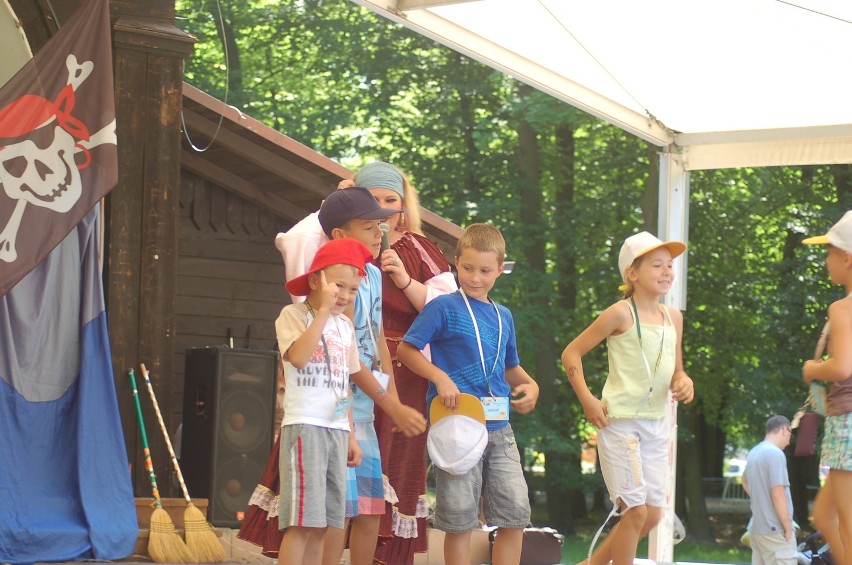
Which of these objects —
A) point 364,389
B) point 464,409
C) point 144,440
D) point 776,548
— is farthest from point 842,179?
point 364,389

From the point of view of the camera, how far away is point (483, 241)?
463 cm

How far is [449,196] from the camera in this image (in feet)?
68.0

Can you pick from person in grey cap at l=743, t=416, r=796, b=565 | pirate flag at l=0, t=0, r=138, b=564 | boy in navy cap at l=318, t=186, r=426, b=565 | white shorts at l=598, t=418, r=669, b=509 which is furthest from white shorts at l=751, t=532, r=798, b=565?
boy in navy cap at l=318, t=186, r=426, b=565

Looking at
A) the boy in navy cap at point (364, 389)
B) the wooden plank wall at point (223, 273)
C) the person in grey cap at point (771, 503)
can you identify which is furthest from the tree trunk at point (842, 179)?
the boy in navy cap at point (364, 389)

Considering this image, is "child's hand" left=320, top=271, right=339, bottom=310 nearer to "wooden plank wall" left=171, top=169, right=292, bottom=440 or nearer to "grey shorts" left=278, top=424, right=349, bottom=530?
"grey shorts" left=278, top=424, right=349, bottom=530

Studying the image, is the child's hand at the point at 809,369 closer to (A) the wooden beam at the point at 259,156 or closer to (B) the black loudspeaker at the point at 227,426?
(B) the black loudspeaker at the point at 227,426

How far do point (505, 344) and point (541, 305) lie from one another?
15504 millimetres

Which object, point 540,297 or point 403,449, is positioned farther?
point 540,297

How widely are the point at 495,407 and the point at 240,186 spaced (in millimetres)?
6637

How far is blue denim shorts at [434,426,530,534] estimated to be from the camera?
14.9 feet

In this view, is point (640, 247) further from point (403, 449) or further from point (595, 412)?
point (403, 449)

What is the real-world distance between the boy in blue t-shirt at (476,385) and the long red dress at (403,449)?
0.20 metres

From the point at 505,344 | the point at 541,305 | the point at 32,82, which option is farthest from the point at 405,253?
the point at 541,305

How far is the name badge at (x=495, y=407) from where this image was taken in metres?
4.57
